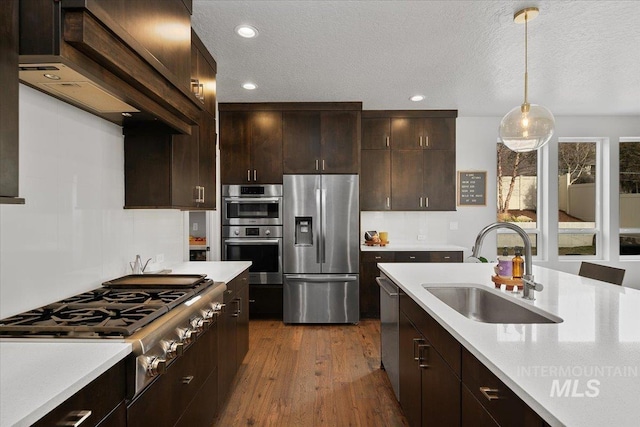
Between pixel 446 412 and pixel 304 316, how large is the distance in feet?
9.39

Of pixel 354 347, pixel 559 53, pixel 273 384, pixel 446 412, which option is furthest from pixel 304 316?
pixel 559 53

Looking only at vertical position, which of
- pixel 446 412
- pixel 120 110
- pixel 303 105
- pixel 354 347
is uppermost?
pixel 303 105

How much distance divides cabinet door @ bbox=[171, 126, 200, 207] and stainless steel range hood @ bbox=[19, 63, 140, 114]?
1.51 ft

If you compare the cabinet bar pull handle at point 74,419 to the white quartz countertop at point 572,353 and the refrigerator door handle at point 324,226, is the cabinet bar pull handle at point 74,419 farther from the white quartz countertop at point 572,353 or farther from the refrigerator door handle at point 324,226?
the refrigerator door handle at point 324,226

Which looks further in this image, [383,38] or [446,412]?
[383,38]

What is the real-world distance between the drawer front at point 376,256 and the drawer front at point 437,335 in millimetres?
2292

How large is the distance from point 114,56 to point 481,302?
6.83ft

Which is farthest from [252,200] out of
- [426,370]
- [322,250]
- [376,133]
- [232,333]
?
[426,370]

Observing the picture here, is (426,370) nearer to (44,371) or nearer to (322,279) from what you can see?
(44,371)

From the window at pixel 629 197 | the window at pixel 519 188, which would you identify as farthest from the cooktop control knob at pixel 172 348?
the window at pixel 629 197

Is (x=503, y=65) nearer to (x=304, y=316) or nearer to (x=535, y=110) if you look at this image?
(x=535, y=110)

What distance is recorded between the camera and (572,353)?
0.99 meters

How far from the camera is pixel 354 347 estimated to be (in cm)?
343

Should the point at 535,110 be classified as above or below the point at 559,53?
below
